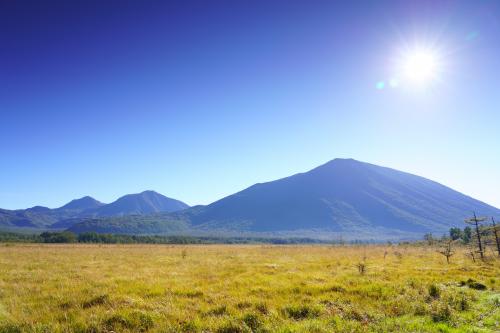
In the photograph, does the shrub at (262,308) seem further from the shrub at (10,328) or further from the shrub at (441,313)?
the shrub at (10,328)

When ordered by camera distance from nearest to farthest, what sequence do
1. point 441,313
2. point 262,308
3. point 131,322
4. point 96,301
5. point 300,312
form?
point 131,322, point 441,313, point 300,312, point 262,308, point 96,301

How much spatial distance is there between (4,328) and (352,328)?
11.1m

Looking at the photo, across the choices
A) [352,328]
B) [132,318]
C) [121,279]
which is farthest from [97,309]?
[352,328]

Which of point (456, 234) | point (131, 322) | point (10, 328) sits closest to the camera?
point (10, 328)

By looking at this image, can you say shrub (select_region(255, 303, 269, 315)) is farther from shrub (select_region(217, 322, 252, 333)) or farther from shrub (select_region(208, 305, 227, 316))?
shrub (select_region(217, 322, 252, 333))

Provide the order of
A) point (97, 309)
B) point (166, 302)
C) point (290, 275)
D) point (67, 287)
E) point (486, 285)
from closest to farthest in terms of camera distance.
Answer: point (97, 309) → point (166, 302) → point (67, 287) → point (486, 285) → point (290, 275)

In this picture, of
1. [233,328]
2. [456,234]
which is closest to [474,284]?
[233,328]

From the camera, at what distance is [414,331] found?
10.8 m

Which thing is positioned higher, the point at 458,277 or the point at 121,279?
the point at 121,279

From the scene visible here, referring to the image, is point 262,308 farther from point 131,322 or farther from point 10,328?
point 10,328

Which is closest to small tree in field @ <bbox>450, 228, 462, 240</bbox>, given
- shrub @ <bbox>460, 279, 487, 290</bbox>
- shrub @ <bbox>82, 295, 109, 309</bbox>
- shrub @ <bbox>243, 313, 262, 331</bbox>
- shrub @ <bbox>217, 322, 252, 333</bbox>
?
shrub @ <bbox>460, 279, 487, 290</bbox>

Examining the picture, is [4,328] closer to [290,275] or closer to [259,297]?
[259,297]

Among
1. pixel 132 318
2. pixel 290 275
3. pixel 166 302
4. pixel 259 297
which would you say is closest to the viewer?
pixel 132 318

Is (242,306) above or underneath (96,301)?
underneath
